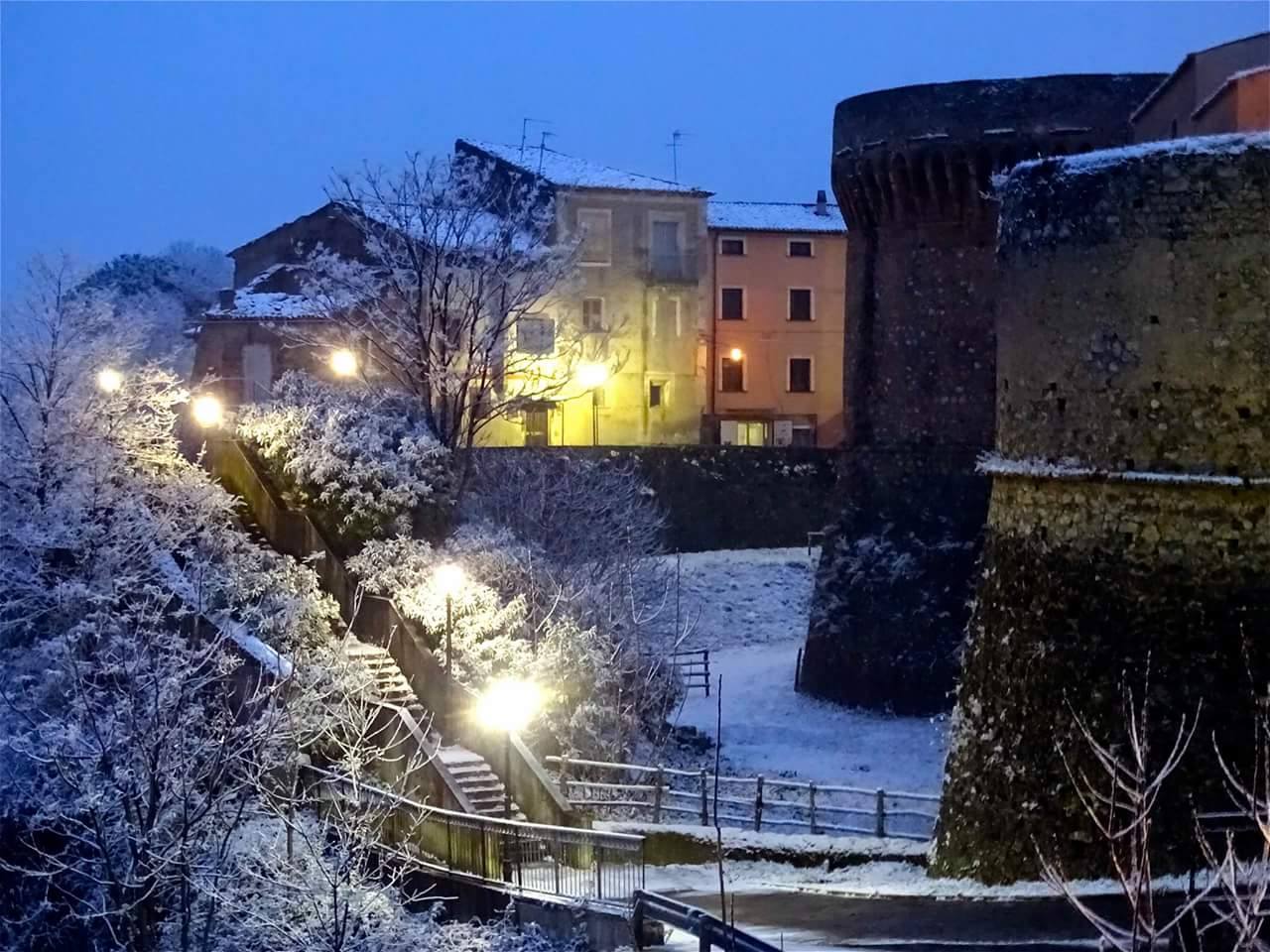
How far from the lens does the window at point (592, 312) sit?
43594 mm

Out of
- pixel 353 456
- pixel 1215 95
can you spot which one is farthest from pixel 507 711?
pixel 1215 95

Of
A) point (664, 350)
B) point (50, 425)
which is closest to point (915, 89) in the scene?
point (50, 425)

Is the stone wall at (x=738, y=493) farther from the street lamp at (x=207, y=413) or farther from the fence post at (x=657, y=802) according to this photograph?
the fence post at (x=657, y=802)

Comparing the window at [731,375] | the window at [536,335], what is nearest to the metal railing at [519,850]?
the window at [536,335]

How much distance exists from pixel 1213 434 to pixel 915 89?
16900mm

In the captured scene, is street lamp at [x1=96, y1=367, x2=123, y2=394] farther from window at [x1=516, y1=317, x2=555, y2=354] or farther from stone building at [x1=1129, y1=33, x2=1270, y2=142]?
stone building at [x1=1129, y1=33, x2=1270, y2=142]

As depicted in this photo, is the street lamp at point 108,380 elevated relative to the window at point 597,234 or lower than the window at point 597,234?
lower

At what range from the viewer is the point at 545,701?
22.8 meters

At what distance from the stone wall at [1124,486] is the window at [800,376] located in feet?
119

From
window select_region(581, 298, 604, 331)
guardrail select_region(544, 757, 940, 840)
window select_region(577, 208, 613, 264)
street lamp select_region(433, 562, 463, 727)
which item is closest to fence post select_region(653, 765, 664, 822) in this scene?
guardrail select_region(544, 757, 940, 840)

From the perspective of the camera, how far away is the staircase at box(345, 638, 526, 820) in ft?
61.4

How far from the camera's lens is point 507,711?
1705 centimetres

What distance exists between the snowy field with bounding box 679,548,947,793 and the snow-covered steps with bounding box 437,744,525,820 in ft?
21.7

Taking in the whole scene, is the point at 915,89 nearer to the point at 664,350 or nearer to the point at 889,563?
the point at 889,563
